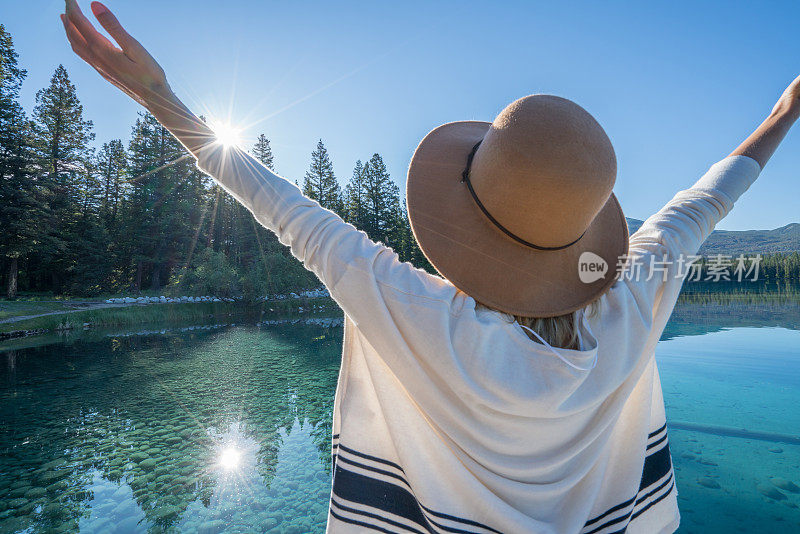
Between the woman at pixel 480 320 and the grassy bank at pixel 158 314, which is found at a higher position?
the woman at pixel 480 320

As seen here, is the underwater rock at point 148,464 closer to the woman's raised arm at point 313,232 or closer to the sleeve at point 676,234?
the woman's raised arm at point 313,232

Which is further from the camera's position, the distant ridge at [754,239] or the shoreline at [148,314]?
the distant ridge at [754,239]

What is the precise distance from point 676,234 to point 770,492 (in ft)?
15.4

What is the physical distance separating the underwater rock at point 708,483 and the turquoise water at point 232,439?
0.02m

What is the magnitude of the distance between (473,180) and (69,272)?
33.5m

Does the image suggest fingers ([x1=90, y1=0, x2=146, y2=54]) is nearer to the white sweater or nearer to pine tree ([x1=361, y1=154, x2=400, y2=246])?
the white sweater

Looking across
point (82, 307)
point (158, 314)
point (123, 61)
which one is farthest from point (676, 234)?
point (82, 307)

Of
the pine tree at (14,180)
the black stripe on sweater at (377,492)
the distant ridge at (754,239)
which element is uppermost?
the distant ridge at (754,239)

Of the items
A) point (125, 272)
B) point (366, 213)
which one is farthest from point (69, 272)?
point (366, 213)

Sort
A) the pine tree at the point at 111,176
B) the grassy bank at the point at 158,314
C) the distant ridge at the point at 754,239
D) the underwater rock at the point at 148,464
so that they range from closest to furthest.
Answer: the underwater rock at the point at 148,464 → the grassy bank at the point at 158,314 → the pine tree at the point at 111,176 → the distant ridge at the point at 754,239

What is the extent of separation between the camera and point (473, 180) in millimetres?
661

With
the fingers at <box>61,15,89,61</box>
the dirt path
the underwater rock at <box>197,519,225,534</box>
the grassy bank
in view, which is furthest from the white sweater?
the dirt path

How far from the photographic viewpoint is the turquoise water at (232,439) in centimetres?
343

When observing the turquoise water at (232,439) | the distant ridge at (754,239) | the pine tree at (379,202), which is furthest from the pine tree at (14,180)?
the distant ridge at (754,239)
